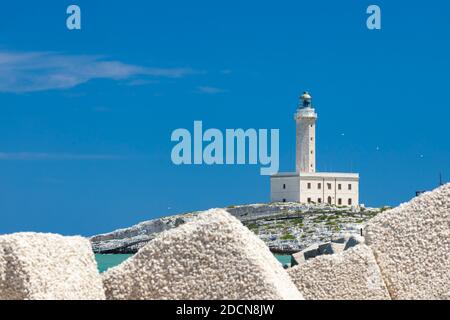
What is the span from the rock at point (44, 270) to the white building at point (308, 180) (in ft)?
337

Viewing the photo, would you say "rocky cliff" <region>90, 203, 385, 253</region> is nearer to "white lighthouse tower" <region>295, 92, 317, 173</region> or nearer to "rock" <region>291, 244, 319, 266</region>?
"white lighthouse tower" <region>295, 92, 317, 173</region>

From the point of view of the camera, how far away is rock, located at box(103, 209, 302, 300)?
35.1 ft

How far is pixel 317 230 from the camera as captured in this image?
109188 mm

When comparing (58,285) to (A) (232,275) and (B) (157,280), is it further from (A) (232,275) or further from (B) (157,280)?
(A) (232,275)

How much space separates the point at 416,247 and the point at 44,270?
510cm

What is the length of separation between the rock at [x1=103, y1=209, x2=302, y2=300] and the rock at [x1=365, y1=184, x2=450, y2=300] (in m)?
2.06

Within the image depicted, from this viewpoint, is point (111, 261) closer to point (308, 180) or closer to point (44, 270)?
point (308, 180)

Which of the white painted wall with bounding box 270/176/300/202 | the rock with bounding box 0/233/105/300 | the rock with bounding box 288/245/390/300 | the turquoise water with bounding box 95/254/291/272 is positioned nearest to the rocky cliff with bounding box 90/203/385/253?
the white painted wall with bounding box 270/176/300/202

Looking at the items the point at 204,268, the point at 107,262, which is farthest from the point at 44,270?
the point at 107,262

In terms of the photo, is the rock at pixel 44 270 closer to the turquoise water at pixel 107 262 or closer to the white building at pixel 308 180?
the turquoise water at pixel 107 262

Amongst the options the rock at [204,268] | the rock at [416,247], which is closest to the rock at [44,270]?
the rock at [204,268]

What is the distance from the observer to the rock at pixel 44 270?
10.3 metres

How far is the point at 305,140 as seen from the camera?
11762 cm
